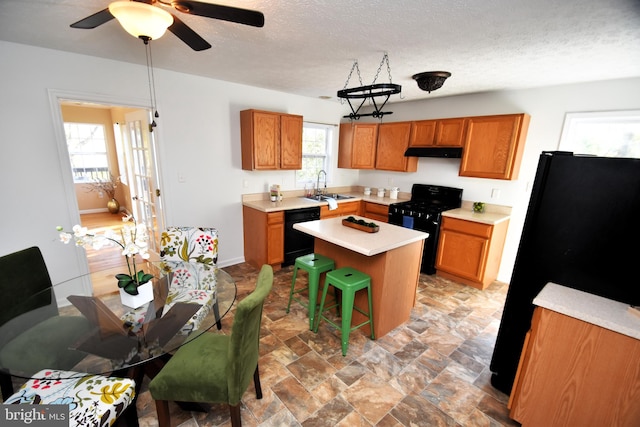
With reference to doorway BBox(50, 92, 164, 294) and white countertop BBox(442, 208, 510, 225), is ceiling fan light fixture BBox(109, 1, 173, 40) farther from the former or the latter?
white countertop BBox(442, 208, 510, 225)

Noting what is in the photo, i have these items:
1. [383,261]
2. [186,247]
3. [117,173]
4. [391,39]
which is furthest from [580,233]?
[117,173]

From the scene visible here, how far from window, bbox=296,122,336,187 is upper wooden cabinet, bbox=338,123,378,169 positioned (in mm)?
275

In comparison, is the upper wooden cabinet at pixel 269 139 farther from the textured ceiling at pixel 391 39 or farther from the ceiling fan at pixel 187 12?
the ceiling fan at pixel 187 12

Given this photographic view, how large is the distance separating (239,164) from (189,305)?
7.73 feet

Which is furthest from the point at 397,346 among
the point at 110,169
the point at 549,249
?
the point at 110,169

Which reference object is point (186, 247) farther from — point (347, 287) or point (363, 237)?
point (363, 237)

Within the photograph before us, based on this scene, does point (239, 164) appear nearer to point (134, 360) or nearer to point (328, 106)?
point (328, 106)

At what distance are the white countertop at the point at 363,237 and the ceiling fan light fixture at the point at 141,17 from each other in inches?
67.2

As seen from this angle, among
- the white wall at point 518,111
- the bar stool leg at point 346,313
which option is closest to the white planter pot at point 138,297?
the bar stool leg at point 346,313

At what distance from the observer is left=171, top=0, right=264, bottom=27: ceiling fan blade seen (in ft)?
4.06

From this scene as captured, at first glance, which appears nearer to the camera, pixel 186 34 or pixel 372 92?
pixel 186 34

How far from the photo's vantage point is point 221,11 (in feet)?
4.12

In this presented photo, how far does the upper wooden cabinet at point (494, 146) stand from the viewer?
3.10 metres

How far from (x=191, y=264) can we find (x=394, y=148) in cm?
335
